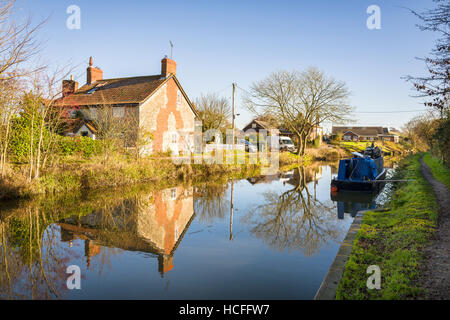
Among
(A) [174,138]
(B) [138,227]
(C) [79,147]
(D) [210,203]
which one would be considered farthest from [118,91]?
(B) [138,227]

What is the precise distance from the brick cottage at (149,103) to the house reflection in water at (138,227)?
12.4 meters

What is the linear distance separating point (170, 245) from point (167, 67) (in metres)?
22.9

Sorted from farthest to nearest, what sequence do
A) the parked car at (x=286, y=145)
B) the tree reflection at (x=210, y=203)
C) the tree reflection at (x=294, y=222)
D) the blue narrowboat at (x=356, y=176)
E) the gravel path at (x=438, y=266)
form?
the parked car at (x=286, y=145)
the blue narrowboat at (x=356, y=176)
the tree reflection at (x=210, y=203)
the tree reflection at (x=294, y=222)
the gravel path at (x=438, y=266)

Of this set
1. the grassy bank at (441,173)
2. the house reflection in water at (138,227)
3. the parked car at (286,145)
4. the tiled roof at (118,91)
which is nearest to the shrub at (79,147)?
the tiled roof at (118,91)

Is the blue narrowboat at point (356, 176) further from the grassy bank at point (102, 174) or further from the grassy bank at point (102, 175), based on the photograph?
the grassy bank at point (102, 175)

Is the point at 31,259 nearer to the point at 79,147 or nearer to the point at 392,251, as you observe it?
the point at 392,251

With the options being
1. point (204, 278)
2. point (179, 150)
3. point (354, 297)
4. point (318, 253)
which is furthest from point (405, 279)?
point (179, 150)

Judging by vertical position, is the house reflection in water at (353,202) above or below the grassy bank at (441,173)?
below

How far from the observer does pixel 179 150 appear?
95.9 ft

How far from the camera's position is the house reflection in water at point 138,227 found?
7.78 m

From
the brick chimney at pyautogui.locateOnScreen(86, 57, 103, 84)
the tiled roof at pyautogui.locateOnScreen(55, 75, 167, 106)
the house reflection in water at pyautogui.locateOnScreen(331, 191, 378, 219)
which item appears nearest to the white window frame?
the tiled roof at pyautogui.locateOnScreen(55, 75, 167, 106)

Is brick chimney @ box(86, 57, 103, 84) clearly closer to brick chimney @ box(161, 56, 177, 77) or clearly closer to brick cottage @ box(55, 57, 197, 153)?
brick cottage @ box(55, 57, 197, 153)

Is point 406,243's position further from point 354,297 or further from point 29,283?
point 29,283
